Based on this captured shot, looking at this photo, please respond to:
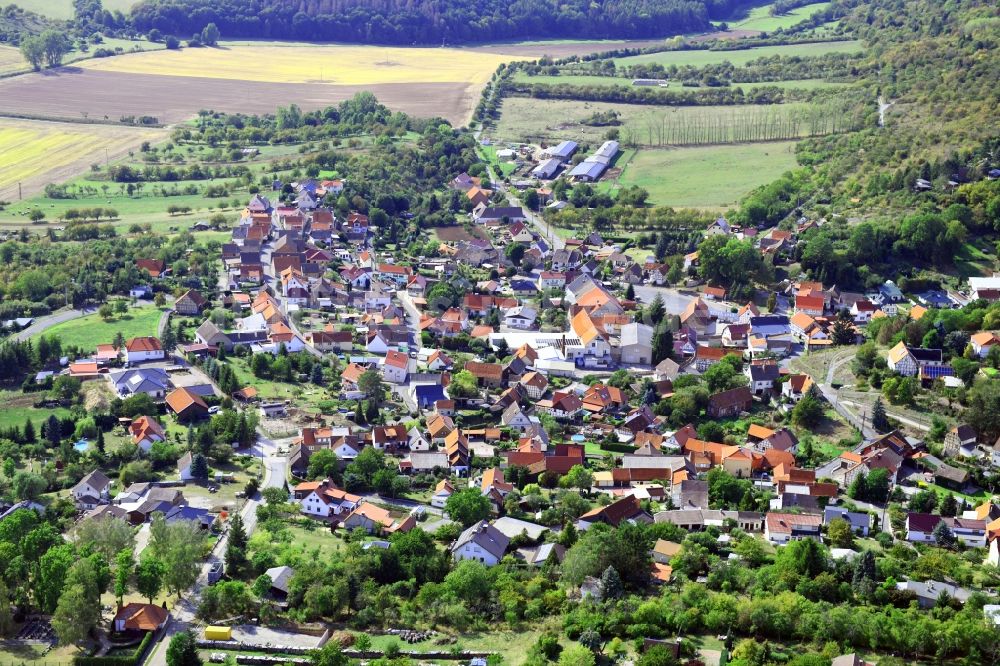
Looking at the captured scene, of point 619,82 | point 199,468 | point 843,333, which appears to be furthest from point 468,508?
point 619,82

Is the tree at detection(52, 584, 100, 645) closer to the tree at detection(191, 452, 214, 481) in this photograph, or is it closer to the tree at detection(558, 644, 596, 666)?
the tree at detection(191, 452, 214, 481)

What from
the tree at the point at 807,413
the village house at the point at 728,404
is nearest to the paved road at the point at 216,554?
the village house at the point at 728,404

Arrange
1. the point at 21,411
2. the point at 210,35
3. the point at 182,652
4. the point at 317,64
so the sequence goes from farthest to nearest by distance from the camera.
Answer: the point at 210,35 → the point at 317,64 → the point at 21,411 → the point at 182,652

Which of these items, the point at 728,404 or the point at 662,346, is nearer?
the point at 728,404

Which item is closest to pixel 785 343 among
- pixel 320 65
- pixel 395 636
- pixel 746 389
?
pixel 746 389

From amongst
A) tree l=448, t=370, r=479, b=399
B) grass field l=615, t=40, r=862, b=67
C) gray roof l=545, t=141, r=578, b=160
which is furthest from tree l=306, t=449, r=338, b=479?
grass field l=615, t=40, r=862, b=67

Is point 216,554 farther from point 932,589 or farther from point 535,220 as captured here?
point 535,220

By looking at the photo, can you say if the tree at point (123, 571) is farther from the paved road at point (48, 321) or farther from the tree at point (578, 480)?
the paved road at point (48, 321)

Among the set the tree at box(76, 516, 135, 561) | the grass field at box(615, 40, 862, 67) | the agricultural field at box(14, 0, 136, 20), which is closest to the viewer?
the tree at box(76, 516, 135, 561)
